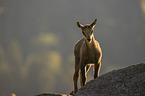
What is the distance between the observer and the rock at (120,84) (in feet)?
22.3

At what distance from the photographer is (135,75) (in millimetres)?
7699

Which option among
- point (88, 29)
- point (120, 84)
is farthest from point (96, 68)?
point (88, 29)

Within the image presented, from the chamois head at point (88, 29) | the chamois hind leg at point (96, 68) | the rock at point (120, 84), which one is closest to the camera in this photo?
the rock at point (120, 84)

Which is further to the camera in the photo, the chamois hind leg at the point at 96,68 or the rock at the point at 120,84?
the chamois hind leg at the point at 96,68

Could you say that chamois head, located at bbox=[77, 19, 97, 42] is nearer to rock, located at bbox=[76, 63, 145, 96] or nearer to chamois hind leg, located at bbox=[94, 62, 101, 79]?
chamois hind leg, located at bbox=[94, 62, 101, 79]

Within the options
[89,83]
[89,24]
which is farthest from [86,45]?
[89,83]

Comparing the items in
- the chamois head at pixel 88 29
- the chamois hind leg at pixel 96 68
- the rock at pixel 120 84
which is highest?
the chamois head at pixel 88 29

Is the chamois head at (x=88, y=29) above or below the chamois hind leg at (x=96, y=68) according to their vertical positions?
above

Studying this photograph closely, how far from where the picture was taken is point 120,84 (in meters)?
7.31

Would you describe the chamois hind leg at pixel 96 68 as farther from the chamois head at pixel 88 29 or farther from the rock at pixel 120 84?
the chamois head at pixel 88 29

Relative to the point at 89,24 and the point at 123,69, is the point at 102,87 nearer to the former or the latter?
the point at 123,69

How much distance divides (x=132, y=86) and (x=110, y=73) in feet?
5.66

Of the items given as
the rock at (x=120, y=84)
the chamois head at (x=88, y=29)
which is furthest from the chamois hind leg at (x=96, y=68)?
the chamois head at (x=88, y=29)

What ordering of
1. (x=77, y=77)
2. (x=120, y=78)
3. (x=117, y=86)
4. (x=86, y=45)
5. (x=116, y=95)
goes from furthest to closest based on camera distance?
(x=77, y=77) → (x=86, y=45) → (x=120, y=78) → (x=117, y=86) → (x=116, y=95)
